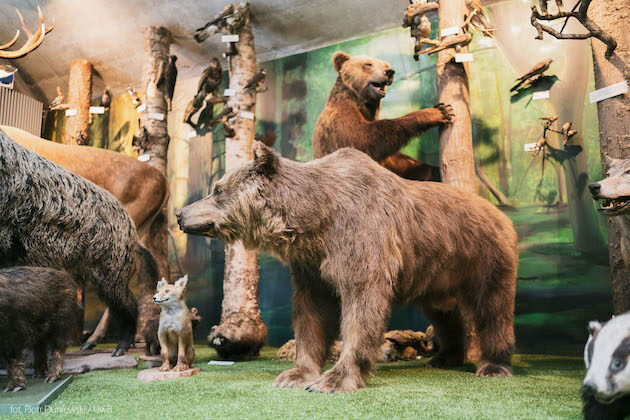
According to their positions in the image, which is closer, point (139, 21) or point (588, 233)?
point (588, 233)

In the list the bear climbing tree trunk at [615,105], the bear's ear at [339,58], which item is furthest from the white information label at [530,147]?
the bear's ear at [339,58]

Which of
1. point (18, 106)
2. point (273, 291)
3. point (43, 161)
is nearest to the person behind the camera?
point (43, 161)

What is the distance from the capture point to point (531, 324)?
5227 millimetres

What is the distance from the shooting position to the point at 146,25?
285 inches

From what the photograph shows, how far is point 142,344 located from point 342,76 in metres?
3.86

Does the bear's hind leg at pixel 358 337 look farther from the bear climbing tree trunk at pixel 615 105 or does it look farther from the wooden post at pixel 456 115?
the wooden post at pixel 456 115

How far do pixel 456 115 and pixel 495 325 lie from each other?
2126mm

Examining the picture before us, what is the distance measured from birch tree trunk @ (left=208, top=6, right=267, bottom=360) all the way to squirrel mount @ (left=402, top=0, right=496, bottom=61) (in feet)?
6.89

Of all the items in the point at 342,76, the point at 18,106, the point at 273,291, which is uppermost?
the point at 18,106

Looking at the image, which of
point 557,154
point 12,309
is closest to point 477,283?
point 557,154

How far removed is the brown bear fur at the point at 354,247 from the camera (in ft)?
9.47

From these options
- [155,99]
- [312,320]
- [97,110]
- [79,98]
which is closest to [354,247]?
[312,320]

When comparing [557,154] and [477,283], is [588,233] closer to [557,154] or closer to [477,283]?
[557,154]

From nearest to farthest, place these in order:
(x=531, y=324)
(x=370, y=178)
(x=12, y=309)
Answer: (x=12, y=309) < (x=370, y=178) < (x=531, y=324)
